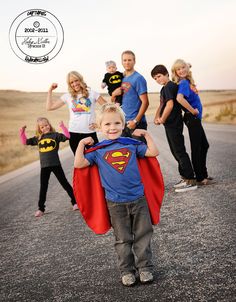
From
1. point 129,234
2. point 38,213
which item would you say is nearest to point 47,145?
point 38,213

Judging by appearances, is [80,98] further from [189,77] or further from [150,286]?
[150,286]

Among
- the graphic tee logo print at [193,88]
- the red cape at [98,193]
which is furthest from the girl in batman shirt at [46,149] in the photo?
the red cape at [98,193]

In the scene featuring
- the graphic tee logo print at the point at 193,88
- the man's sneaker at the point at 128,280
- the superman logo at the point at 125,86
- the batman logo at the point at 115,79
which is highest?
the batman logo at the point at 115,79

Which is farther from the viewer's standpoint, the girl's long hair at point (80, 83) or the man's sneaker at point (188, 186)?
the man's sneaker at point (188, 186)

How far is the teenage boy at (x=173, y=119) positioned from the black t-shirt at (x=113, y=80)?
1.83ft

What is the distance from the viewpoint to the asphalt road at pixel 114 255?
2709mm

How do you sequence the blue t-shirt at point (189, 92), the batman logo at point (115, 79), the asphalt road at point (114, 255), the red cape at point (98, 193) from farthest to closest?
1. the batman logo at point (115, 79)
2. the blue t-shirt at point (189, 92)
3. the red cape at point (98, 193)
4. the asphalt road at point (114, 255)

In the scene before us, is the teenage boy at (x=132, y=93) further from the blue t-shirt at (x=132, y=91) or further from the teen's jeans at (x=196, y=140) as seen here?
the teen's jeans at (x=196, y=140)

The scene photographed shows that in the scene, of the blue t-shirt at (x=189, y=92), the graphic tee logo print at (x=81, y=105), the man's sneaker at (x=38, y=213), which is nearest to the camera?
the graphic tee logo print at (x=81, y=105)

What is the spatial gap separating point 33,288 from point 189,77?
407 centimetres

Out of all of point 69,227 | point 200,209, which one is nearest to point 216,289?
point 200,209

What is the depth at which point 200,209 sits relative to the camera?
4.61m

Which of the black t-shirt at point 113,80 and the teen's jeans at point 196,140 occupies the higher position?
the black t-shirt at point 113,80

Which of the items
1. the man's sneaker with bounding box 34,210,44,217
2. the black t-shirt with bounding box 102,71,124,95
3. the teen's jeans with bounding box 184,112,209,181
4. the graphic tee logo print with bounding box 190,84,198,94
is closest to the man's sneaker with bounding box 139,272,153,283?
the man's sneaker with bounding box 34,210,44,217
